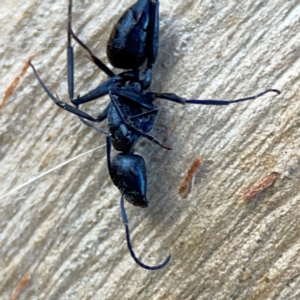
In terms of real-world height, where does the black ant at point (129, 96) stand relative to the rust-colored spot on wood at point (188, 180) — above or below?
above

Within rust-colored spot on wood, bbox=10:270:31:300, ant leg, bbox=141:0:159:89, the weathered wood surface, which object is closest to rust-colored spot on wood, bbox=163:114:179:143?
the weathered wood surface

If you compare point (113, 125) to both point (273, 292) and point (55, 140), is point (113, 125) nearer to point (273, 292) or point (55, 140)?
point (55, 140)

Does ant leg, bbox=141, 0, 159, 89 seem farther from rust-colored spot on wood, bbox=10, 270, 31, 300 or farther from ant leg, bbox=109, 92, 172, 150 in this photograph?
rust-colored spot on wood, bbox=10, 270, 31, 300

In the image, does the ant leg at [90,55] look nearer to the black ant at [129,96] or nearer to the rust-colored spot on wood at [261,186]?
the black ant at [129,96]

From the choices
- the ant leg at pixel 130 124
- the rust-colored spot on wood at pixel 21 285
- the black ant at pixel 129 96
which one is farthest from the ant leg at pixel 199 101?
the rust-colored spot on wood at pixel 21 285

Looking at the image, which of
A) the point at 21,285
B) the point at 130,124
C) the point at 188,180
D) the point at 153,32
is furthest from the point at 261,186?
the point at 21,285
